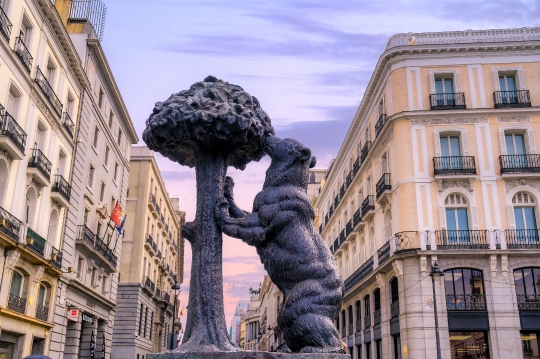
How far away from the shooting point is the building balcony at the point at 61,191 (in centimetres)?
2284

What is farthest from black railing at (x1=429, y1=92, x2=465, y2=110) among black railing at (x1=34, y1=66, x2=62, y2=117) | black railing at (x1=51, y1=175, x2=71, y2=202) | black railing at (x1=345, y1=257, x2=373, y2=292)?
black railing at (x1=51, y1=175, x2=71, y2=202)

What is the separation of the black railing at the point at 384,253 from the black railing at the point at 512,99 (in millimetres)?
8922

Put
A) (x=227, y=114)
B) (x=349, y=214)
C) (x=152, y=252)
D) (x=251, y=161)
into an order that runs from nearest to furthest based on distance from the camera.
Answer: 1. (x=227, y=114)
2. (x=251, y=161)
3. (x=349, y=214)
4. (x=152, y=252)

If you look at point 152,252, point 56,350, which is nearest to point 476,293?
point 56,350

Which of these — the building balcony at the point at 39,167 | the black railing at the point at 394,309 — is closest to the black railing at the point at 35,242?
the building balcony at the point at 39,167

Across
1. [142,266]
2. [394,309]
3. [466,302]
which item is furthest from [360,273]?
[142,266]

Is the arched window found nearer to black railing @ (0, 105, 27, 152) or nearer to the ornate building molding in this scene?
the ornate building molding

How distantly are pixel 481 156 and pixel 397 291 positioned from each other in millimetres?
7868

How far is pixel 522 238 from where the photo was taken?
2452 cm

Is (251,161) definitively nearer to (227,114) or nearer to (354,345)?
(227,114)

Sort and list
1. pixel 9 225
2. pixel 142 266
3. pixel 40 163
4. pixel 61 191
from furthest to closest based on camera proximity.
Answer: pixel 142 266, pixel 61 191, pixel 40 163, pixel 9 225

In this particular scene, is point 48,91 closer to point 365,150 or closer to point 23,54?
point 23,54

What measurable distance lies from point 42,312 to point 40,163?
6.16 metres

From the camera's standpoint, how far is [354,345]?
33844mm
